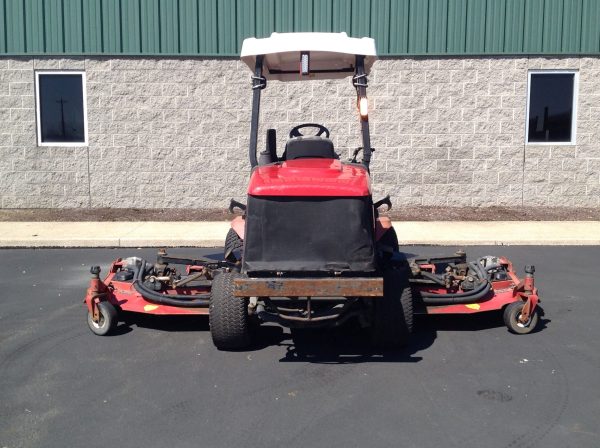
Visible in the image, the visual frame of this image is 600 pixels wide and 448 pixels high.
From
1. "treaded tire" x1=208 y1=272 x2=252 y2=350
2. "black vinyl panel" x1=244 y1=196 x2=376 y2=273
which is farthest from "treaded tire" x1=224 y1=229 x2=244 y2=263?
"black vinyl panel" x1=244 y1=196 x2=376 y2=273

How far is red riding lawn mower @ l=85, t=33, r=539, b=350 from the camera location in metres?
5.32

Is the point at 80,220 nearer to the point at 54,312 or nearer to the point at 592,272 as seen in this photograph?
the point at 54,312

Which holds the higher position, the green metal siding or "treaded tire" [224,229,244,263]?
the green metal siding

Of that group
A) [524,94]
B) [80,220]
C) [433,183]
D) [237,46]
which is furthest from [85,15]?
[524,94]

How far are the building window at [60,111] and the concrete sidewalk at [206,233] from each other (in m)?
2.19

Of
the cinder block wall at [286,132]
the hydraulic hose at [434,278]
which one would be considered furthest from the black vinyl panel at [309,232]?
the cinder block wall at [286,132]

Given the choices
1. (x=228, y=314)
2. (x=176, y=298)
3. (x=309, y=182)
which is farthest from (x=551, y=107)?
(x=228, y=314)

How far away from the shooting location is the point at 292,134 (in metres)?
7.57

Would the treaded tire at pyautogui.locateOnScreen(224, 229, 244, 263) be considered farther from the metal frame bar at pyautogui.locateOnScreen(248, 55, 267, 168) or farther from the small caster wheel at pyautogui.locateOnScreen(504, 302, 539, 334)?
the small caster wheel at pyautogui.locateOnScreen(504, 302, 539, 334)

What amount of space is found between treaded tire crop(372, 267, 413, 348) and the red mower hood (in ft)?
2.77

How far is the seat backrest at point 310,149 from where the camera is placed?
6.54 metres

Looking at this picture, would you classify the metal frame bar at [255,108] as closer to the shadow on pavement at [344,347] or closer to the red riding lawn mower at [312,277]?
the red riding lawn mower at [312,277]

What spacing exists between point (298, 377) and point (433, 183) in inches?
351

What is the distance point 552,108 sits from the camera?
44.7 ft
